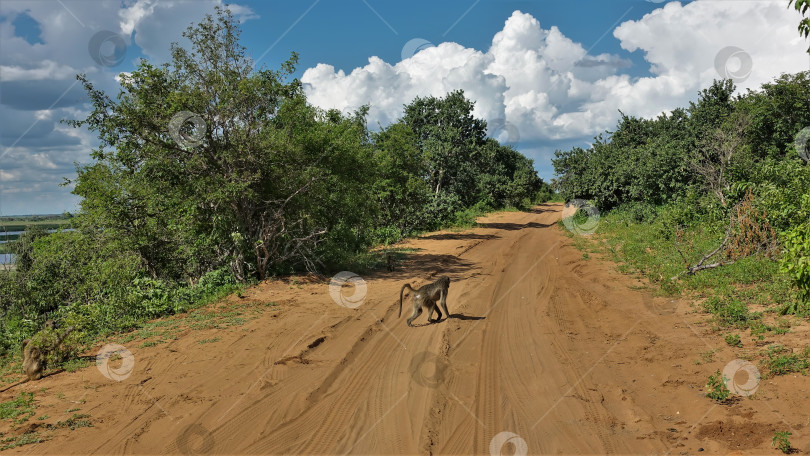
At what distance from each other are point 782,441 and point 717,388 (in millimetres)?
1480

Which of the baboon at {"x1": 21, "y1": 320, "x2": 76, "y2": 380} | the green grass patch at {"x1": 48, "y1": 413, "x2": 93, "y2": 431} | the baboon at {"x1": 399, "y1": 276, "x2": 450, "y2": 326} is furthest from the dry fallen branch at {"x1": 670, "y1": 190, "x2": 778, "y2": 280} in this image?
the baboon at {"x1": 21, "y1": 320, "x2": 76, "y2": 380}

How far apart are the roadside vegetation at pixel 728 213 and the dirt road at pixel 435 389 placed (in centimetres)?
97

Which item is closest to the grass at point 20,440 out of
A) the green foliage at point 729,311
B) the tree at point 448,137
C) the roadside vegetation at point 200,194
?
the roadside vegetation at point 200,194

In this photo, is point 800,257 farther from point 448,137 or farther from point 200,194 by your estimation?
point 448,137

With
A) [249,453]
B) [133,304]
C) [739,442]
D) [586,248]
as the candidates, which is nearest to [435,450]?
Result: [249,453]

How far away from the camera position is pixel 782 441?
5.07 m

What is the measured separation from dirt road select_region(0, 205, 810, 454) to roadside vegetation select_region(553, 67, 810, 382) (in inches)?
38.0

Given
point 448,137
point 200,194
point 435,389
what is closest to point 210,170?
point 200,194

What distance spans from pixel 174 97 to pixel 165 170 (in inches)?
86.0

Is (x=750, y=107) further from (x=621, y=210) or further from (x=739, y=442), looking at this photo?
(x=739, y=442)

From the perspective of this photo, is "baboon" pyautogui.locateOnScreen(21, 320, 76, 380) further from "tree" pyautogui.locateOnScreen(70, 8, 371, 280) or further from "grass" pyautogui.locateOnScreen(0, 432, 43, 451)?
"tree" pyautogui.locateOnScreen(70, 8, 371, 280)

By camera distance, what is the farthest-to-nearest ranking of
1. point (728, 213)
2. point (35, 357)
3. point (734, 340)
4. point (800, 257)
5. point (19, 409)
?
1. point (728, 213)
2. point (734, 340)
3. point (35, 357)
4. point (19, 409)
5. point (800, 257)

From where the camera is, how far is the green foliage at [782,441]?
16.4 feet

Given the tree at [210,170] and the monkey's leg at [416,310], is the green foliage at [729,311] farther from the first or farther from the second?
the tree at [210,170]
